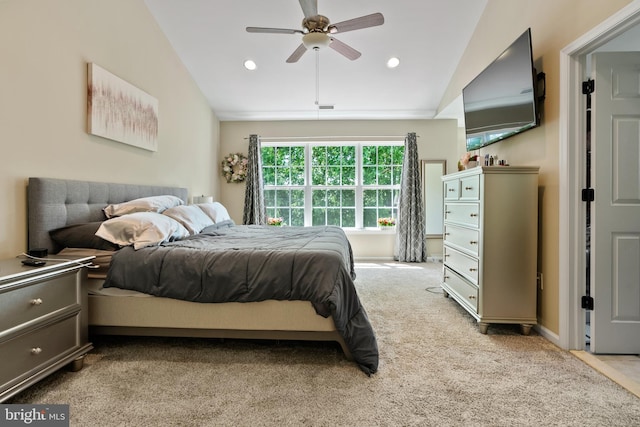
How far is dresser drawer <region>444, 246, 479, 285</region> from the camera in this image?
268 cm

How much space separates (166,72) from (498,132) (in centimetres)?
370

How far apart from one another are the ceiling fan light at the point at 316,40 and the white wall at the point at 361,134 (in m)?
2.81

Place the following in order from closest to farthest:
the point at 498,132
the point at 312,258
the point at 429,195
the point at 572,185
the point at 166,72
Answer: the point at 312,258 < the point at 572,185 < the point at 498,132 < the point at 166,72 < the point at 429,195

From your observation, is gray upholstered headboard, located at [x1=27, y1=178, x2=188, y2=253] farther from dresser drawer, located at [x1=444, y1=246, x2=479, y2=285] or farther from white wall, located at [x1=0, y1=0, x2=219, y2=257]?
dresser drawer, located at [x1=444, y1=246, x2=479, y2=285]

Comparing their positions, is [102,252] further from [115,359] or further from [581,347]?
[581,347]

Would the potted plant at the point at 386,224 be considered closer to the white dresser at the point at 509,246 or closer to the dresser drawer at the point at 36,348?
the white dresser at the point at 509,246

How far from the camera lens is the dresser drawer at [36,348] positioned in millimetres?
1536

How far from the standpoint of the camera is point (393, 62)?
14.4ft

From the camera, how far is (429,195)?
565 cm

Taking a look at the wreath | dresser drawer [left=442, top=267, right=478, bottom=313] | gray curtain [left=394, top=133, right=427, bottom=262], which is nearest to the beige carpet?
dresser drawer [left=442, top=267, right=478, bottom=313]

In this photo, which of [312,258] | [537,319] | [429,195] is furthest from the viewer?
[429,195]

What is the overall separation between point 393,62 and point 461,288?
3.03 metres

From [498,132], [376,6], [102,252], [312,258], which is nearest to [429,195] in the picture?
[498,132]

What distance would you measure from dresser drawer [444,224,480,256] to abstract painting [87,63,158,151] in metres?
3.25
